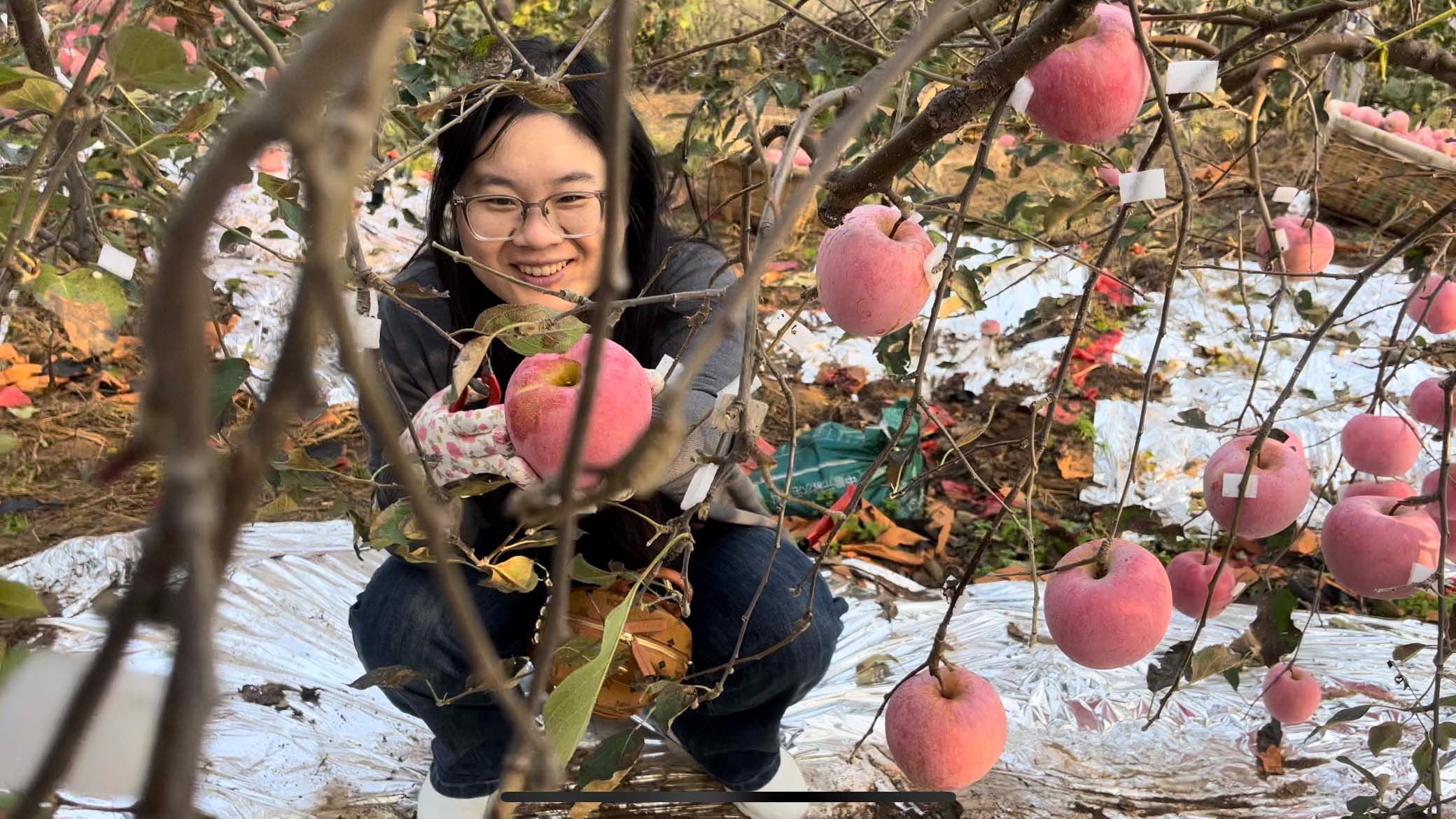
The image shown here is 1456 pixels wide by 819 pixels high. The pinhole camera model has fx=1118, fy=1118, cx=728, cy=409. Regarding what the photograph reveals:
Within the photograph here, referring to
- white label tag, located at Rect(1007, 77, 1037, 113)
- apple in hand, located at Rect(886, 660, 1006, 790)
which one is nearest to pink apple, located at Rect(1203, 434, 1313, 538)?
apple in hand, located at Rect(886, 660, 1006, 790)

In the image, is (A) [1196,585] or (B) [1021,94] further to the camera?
(A) [1196,585]

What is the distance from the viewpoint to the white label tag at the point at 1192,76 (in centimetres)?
71

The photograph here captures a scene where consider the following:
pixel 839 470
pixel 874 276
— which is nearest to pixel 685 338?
pixel 874 276

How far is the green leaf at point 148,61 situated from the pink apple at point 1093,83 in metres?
0.48

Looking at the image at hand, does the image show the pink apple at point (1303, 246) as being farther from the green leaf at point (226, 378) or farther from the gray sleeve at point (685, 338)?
the green leaf at point (226, 378)

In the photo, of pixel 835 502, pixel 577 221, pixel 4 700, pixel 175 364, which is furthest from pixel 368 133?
pixel 835 502

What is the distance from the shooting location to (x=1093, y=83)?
0.66 m

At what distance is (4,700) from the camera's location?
0.32 meters

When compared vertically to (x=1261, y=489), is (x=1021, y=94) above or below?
above

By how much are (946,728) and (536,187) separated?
73 centimetres

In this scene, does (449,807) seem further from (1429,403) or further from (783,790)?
(1429,403)

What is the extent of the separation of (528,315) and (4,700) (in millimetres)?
360

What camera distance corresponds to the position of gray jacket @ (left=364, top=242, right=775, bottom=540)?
1.33 metres

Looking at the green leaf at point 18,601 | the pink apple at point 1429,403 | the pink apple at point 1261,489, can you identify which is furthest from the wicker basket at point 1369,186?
the green leaf at point 18,601
